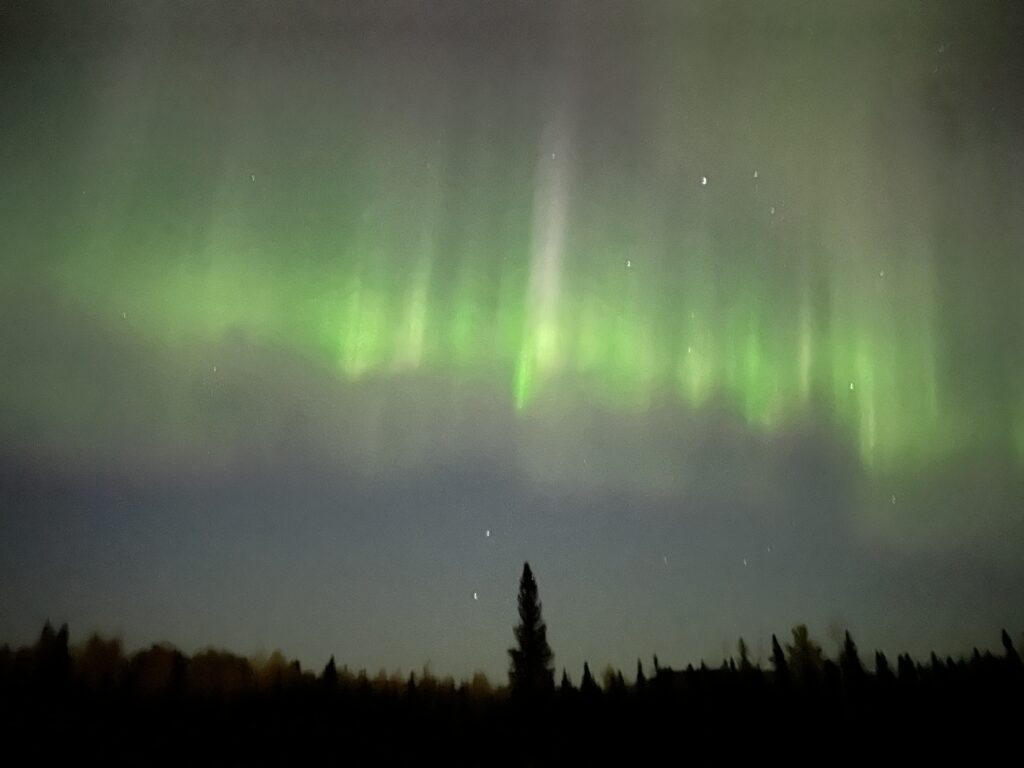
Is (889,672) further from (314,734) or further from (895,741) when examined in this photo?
(314,734)

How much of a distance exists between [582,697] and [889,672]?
882cm

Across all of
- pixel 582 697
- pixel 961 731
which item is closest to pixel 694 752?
pixel 582 697

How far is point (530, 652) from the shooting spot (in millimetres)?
22453

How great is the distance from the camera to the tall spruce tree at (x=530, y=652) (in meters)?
21.7

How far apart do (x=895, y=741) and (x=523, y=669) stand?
370 inches

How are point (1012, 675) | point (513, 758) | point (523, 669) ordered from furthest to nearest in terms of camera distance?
point (523, 669)
point (1012, 675)
point (513, 758)

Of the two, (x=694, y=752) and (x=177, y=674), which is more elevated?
(x=177, y=674)

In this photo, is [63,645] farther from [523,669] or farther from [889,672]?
[889,672]

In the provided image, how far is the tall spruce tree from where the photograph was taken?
2167 centimetres

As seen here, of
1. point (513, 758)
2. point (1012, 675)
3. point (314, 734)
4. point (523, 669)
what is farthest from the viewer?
point (523, 669)

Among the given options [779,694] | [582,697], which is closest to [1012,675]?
[779,694]

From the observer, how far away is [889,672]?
73.4 feet

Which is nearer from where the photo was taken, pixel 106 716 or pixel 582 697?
pixel 106 716

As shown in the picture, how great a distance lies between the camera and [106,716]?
19891 millimetres
